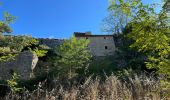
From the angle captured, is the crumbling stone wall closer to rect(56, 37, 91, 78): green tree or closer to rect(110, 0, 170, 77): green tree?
rect(56, 37, 91, 78): green tree

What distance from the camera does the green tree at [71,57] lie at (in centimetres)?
2623

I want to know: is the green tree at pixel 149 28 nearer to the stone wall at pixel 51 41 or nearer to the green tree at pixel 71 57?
the green tree at pixel 71 57

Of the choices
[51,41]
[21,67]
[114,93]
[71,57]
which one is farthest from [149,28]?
[51,41]

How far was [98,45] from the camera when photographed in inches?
1523

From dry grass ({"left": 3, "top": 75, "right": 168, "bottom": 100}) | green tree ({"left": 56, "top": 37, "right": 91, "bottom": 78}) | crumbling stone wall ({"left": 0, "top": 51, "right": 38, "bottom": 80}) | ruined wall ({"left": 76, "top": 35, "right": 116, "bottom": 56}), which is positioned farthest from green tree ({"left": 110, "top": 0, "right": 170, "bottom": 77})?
ruined wall ({"left": 76, "top": 35, "right": 116, "bottom": 56})

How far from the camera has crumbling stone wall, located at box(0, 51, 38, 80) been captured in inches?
1098

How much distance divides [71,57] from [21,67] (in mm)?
4475

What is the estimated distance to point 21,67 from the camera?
29.0 m

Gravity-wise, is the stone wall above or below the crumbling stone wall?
above

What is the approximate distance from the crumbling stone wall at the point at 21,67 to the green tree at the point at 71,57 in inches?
93.0

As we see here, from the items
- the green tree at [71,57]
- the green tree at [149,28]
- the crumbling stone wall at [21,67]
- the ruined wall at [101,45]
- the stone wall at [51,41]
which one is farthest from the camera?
the ruined wall at [101,45]

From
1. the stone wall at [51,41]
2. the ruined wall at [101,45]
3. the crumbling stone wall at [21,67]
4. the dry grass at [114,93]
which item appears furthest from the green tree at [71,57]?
the dry grass at [114,93]

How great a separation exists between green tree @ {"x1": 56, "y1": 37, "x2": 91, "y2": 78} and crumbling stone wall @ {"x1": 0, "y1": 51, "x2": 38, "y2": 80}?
236 cm

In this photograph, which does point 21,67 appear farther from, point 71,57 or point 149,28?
point 149,28
